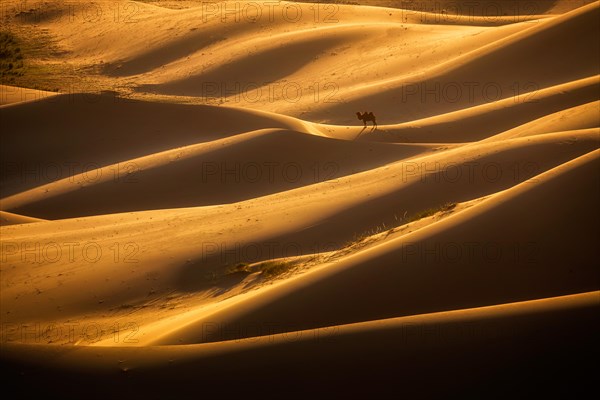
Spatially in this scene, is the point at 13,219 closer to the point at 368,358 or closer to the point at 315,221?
the point at 315,221

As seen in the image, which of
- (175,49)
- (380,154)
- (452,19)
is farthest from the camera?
(452,19)

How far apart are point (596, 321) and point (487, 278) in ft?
5.91

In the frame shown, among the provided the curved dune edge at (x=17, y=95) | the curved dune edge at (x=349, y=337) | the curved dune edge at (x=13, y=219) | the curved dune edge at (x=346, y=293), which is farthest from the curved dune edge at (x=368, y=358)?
the curved dune edge at (x=17, y=95)

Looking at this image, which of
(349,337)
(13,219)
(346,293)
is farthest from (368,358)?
(13,219)

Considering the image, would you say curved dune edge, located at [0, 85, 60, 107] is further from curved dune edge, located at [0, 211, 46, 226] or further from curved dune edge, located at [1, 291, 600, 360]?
curved dune edge, located at [1, 291, 600, 360]

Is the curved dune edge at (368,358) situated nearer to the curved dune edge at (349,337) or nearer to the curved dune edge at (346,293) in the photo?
the curved dune edge at (349,337)

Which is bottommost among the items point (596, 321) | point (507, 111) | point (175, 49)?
point (596, 321)

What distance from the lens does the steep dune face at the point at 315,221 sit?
5844 millimetres

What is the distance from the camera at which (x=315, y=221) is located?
37.8 feet

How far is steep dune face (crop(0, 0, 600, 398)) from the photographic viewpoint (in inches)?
230

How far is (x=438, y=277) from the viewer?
7.42m

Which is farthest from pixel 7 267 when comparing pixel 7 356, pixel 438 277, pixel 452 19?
pixel 452 19

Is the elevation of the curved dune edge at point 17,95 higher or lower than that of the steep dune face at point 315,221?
higher

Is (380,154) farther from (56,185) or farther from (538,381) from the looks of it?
(538,381)
